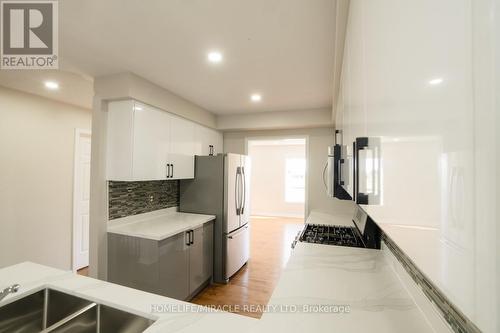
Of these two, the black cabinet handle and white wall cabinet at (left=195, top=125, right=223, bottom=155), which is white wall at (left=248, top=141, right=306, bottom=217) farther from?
the black cabinet handle

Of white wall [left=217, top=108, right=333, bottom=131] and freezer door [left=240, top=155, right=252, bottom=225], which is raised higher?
white wall [left=217, top=108, right=333, bottom=131]

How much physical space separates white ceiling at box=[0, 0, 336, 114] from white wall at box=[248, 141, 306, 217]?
485 cm

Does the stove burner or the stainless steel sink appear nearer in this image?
the stainless steel sink

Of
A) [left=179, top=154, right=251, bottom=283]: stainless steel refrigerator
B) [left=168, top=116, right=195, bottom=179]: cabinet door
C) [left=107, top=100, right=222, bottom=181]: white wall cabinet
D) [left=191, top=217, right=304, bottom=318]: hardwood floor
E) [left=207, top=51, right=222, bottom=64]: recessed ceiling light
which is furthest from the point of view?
[left=179, top=154, right=251, bottom=283]: stainless steel refrigerator

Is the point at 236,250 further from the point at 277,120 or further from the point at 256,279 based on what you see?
the point at 277,120

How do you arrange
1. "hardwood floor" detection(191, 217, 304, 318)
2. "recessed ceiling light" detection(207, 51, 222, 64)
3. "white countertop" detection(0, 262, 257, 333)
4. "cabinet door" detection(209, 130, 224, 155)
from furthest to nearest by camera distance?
1. "cabinet door" detection(209, 130, 224, 155)
2. "hardwood floor" detection(191, 217, 304, 318)
3. "recessed ceiling light" detection(207, 51, 222, 64)
4. "white countertop" detection(0, 262, 257, 333)

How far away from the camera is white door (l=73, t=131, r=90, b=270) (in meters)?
3.34

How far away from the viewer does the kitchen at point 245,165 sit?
0.26 meters

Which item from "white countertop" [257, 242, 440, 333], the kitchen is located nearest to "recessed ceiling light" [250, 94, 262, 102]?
the kitchen

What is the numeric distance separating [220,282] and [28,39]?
309cm

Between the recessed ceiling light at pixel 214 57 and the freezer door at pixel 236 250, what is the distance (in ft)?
7.11

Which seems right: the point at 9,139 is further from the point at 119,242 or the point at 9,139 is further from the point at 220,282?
the point at 220,282

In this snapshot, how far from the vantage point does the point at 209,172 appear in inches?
124

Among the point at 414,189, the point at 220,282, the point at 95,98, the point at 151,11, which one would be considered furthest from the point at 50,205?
the point at 414,189
